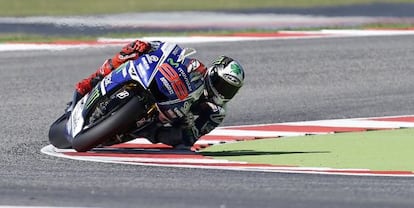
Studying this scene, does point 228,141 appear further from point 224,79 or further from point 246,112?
point 246,112

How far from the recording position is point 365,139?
12414 millimetres

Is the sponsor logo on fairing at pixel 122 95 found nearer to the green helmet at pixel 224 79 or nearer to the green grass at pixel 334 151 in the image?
the green helmet at pixel 224 79

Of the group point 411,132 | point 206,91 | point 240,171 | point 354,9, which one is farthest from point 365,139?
point 354,9

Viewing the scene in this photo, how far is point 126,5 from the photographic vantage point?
2256 centimetres

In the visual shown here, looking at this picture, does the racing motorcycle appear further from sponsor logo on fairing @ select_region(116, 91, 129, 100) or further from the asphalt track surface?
the asphalt track surface

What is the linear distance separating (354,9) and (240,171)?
11987 mm

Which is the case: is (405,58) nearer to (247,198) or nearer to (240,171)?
(240,171)

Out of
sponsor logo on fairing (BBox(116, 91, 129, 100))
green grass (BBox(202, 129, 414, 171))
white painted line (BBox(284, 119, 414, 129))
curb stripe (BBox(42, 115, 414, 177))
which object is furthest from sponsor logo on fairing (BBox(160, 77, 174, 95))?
white painted line (BBox(284, 119, 414, 129))

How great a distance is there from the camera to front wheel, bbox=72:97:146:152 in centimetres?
1105

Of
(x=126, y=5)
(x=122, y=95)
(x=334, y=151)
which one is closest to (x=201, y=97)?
(x=122, y=95)

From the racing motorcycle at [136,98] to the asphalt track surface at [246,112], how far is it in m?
0.49

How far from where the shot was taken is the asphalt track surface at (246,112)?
29.0ft

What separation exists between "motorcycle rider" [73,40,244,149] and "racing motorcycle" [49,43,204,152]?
0.09m

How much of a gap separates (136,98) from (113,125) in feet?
0.96
